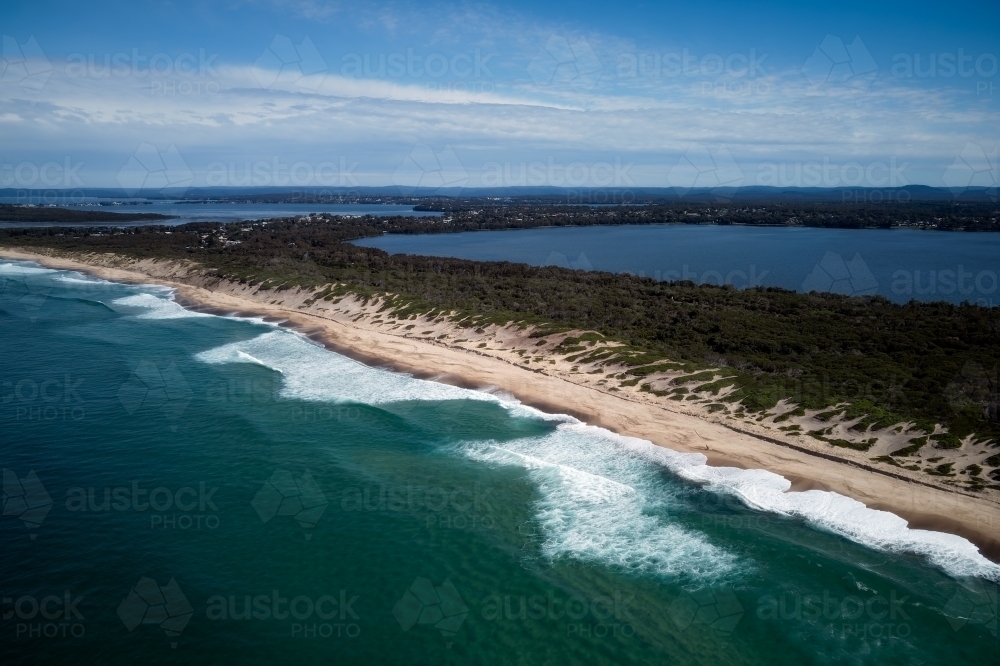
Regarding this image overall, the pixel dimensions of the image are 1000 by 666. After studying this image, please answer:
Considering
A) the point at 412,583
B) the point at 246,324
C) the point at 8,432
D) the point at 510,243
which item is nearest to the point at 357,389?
the point at 8,432

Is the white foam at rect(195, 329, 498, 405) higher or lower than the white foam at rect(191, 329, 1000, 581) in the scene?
higher

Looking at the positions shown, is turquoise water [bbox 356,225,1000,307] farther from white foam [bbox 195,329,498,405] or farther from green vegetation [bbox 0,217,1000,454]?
white foam [bbox 195,329,498,405]

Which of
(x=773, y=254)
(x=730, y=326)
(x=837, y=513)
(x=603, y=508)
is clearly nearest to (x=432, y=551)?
(x=603, y=508)

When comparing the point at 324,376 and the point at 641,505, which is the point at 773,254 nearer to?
the point at 324,376

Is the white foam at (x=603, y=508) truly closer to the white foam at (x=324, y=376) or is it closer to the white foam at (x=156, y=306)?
the white foam at (x=324, y=376)

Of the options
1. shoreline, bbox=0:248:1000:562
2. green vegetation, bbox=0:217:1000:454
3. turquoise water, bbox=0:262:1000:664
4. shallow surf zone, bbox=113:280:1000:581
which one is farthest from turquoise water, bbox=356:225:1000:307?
turquoise water, bbox=0:262:1000:664

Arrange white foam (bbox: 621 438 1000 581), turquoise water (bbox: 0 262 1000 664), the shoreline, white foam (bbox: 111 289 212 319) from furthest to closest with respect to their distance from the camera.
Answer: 1. white foam (bbox: 111 289 212 319)
2. the shoreline
3. white foam (bbox: 621 438 1000 581)
4. turquoise water (bbox: 0 262 1000 664)

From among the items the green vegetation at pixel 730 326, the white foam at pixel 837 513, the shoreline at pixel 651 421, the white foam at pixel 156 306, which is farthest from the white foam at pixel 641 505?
the white foam at pixel 156 306
